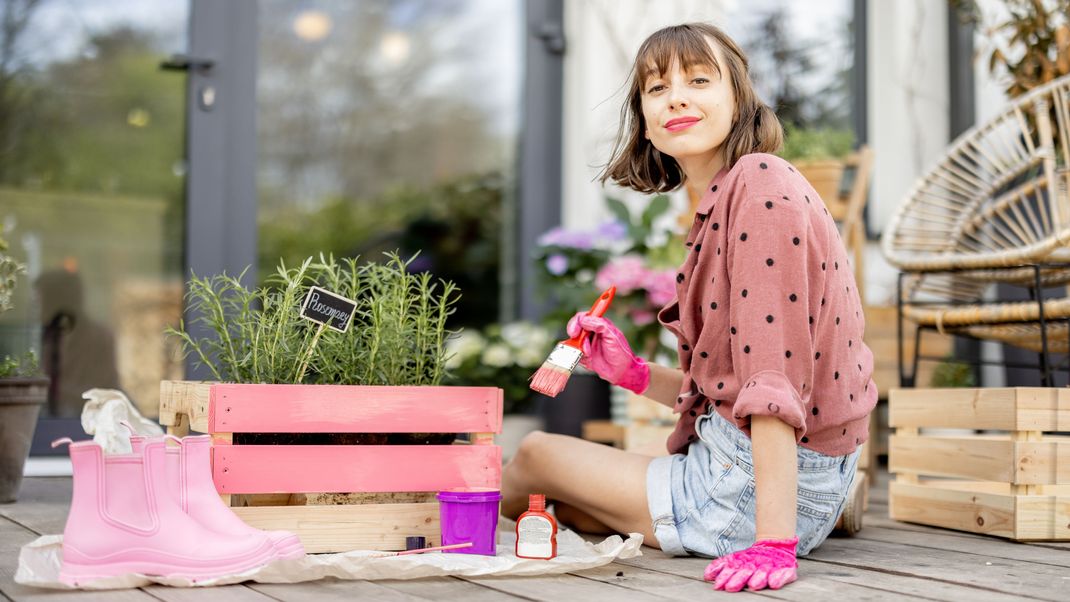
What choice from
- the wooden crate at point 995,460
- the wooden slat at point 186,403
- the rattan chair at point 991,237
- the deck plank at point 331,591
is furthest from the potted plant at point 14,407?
the rattan chair at point 991,237

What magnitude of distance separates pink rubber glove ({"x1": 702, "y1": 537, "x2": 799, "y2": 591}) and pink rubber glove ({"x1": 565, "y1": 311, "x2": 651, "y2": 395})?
396 millimetres

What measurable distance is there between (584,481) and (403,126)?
2.24m

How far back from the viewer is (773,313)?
1548mm

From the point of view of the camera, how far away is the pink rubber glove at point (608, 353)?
175 cm

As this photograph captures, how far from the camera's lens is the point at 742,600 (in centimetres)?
141

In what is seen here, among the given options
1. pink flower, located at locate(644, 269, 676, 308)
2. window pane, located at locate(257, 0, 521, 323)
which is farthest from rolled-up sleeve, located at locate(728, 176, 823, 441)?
window pane, located at locate(257, 0, 521, 323)

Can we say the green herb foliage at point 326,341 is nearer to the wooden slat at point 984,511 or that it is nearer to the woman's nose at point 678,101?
the woman's nose at point 678,101

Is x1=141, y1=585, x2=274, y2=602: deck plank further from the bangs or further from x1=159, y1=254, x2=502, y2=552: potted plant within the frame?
the bangs

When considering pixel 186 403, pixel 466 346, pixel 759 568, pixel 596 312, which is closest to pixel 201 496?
pixel 186 403

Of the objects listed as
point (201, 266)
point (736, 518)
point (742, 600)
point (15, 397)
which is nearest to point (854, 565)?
point (736, 518)

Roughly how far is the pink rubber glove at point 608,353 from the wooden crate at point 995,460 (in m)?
0.66

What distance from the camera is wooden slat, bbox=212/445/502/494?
1.66m

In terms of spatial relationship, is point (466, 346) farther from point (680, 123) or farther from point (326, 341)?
point (680, 123)

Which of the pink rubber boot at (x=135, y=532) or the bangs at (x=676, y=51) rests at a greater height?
the bangs at (x=676, y=51)
